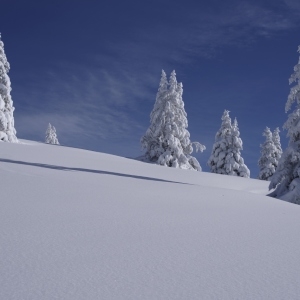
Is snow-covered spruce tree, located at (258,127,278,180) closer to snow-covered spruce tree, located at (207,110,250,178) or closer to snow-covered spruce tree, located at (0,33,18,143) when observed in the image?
snow-covered spruce tree, located at (207,110,250,178)

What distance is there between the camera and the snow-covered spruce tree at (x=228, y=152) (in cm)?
3778

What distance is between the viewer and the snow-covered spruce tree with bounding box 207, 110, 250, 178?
124 feet

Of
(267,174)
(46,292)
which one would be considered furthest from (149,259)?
(267,174)

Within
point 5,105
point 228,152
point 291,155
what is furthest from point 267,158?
point 5,105

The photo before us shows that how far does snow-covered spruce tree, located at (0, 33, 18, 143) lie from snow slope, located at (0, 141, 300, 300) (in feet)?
67.5

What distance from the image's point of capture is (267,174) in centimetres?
4200

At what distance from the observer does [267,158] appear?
43.4m

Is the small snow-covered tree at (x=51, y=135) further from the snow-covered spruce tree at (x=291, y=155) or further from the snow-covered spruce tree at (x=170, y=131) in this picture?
the snow-covered spruce tree at (x=291, y=155)

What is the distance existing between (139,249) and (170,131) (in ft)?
96.8

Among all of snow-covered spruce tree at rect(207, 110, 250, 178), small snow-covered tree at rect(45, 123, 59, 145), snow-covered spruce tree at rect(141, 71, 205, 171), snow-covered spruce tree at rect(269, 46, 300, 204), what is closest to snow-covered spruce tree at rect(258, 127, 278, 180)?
snow-covered spruce tree at rect(207, 110, 250, 178)

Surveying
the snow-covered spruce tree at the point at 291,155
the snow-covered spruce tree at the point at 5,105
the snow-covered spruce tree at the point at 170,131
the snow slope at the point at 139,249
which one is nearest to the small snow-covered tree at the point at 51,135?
the snow-covered spruce tree at the point at 170,131

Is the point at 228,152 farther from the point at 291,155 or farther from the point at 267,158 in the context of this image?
the point at 291,155

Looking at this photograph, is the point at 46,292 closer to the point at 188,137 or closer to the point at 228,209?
the point at 228,209

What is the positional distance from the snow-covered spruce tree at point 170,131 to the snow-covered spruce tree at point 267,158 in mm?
12930
